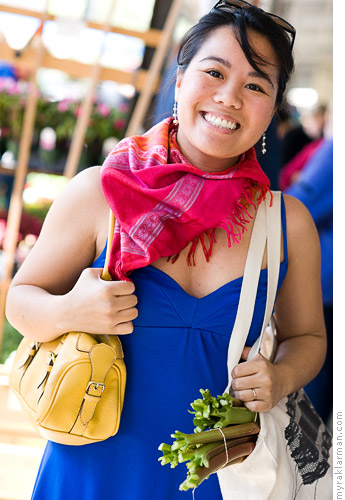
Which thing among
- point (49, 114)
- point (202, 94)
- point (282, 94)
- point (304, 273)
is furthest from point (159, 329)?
point (49, 114)

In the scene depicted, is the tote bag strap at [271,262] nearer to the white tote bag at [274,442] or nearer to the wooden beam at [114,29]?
the white tote bag at [274,442]

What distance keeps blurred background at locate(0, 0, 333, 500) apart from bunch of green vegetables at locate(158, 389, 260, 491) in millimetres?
1065

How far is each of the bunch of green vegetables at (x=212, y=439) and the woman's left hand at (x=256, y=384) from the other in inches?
0.9

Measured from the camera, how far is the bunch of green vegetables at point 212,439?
3.99ft

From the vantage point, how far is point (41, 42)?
3291 millimetres

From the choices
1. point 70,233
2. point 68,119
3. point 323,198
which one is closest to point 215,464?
point 70,233

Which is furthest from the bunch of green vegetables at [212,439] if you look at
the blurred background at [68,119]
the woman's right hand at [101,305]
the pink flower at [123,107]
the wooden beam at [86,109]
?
the pink flower at [123,107]

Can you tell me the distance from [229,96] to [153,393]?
0.70 metres

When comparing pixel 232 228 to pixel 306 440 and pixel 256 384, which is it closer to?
pixel 256 384

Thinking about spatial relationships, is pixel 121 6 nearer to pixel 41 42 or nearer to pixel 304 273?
pixel 41 42

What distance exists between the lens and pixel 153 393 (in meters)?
1.51

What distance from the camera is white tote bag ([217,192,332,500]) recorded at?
55.8 inches

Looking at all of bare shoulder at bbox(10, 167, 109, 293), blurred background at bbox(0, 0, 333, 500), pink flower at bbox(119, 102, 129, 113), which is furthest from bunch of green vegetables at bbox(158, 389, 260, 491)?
pink flower at bbox(119, 102, 129, 113)

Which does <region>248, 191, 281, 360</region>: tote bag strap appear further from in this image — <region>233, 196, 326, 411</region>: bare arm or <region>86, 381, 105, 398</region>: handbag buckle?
<region>86, 381, 105, 398</region>: handbag buckle
